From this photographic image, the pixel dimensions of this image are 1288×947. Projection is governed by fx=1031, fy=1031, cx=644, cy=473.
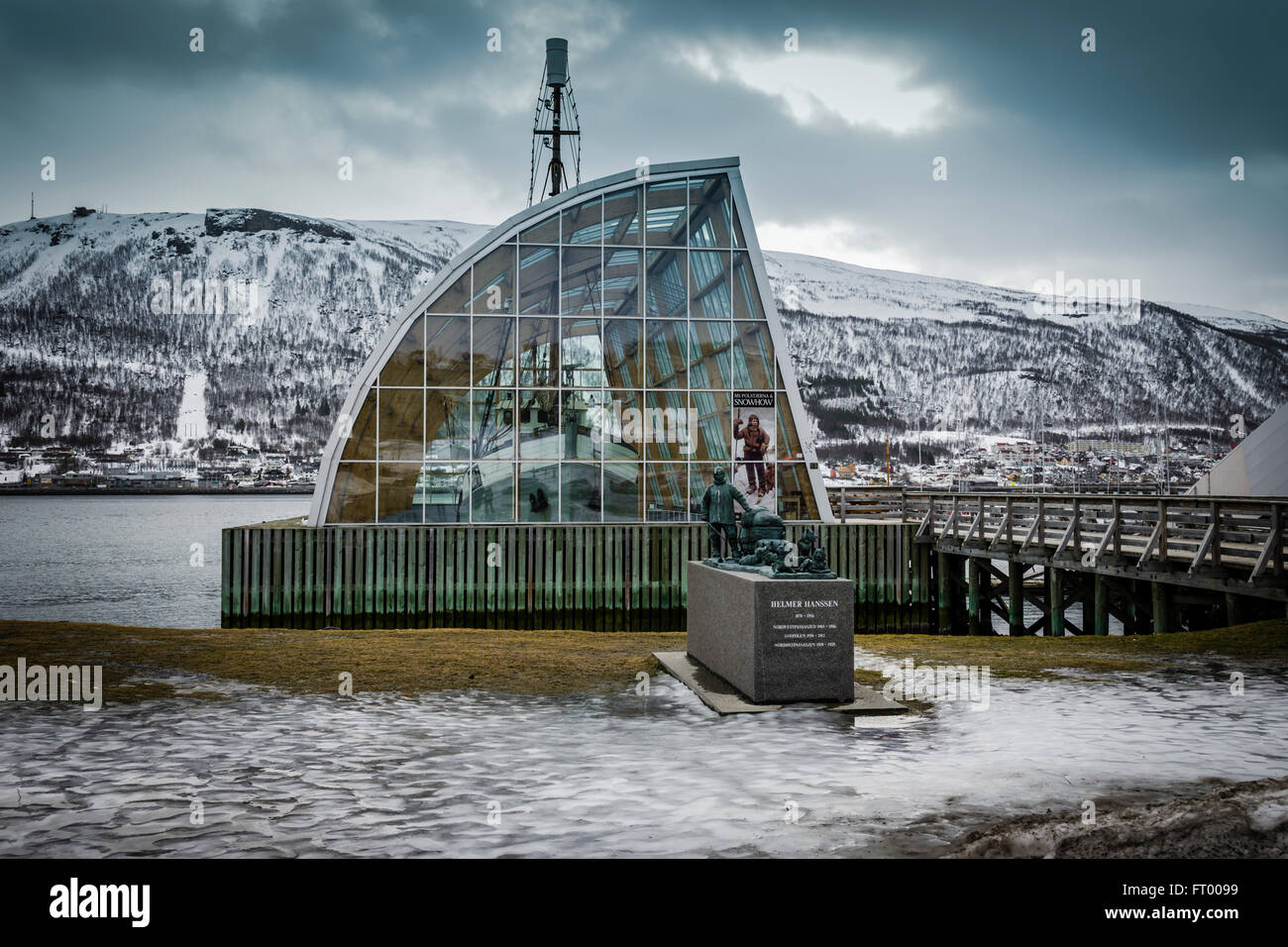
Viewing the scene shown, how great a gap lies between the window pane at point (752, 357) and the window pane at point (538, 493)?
17.7 ft

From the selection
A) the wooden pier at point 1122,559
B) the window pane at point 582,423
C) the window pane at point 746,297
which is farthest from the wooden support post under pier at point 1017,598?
the window pane at point 582,423

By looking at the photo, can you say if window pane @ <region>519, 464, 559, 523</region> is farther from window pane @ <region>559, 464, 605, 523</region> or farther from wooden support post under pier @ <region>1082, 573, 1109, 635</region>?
wooden support post under pier @ <region>1082, 573, 1109, 635</region>

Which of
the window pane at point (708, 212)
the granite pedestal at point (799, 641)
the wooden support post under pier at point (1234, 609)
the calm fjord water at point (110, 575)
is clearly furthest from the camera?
the calm fjord water at point (110, 575)

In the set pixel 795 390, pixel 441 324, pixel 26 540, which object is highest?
pixel 441 324

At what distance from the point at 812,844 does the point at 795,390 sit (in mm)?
21089

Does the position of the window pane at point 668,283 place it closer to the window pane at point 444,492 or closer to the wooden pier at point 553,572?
→ the wooden pier at point 553,572

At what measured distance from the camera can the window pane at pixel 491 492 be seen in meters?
25.2

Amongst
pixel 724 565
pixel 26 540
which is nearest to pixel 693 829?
pixel 724 565

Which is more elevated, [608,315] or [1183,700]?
[608,315]

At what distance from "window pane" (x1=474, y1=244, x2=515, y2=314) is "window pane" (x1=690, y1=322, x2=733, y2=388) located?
4.74m

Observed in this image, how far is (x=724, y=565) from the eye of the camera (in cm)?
1137

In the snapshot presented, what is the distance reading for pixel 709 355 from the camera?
26.5 meters

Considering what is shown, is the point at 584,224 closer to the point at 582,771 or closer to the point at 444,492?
the point at 444,492

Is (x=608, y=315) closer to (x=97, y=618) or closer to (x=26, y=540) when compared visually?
(x=97, y=618)
